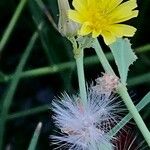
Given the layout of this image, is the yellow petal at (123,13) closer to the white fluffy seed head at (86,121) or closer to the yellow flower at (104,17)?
the yellow flower at (104,17)

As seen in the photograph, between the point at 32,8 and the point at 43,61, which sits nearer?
the point at 32,8

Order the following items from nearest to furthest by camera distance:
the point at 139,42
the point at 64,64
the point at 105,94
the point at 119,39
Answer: the point at 105,94 → the point at 119,39 → the point at 64,64 → the point at 139,42

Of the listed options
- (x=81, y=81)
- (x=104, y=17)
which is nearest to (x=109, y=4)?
(x=104, y=17)

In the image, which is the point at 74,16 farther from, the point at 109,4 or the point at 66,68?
the point at 66,68

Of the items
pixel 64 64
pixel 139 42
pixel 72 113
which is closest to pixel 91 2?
pixel 72 113

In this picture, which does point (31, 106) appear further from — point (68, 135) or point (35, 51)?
point (68, 135)

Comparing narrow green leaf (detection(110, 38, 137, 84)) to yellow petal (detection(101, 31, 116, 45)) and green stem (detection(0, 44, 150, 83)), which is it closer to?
yellow petal (detection(101, 31, 116, 45))

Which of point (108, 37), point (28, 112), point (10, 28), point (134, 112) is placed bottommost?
point (134, 112)
